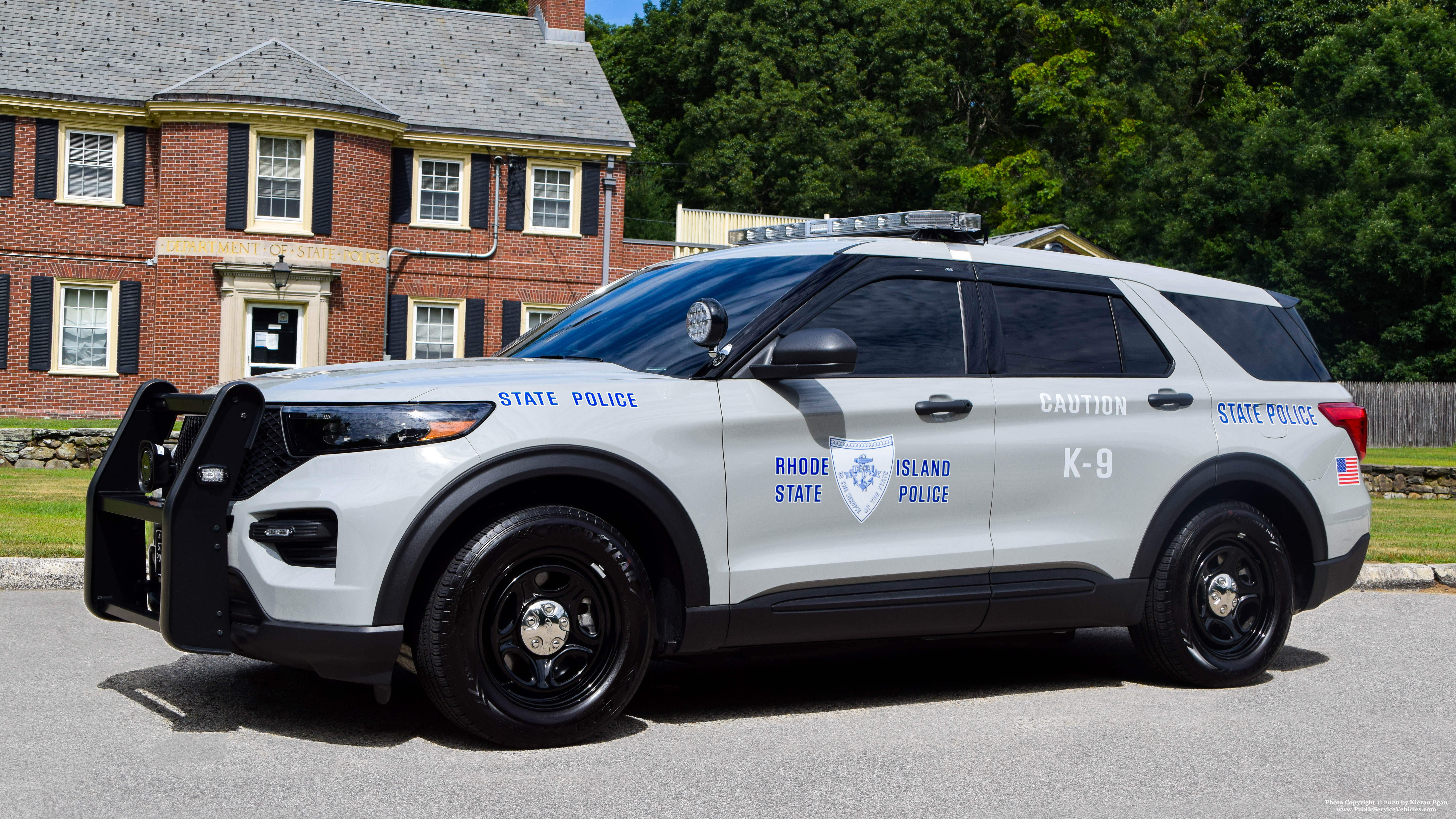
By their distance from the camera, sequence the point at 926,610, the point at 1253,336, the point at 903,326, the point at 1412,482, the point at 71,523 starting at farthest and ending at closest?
the point at 1412,482, the point at 71,523, the point at 1253,336, the point at 903,326, the point at 926,610

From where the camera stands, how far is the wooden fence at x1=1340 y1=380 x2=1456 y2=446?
108 ft

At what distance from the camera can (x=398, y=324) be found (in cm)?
3023

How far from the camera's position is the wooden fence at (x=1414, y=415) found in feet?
108

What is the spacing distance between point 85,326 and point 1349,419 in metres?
27.5

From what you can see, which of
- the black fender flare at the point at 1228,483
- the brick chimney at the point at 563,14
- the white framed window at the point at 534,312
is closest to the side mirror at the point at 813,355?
the black fender flare at the point at 1228,483

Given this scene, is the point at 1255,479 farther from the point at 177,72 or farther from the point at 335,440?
the point at 177,72

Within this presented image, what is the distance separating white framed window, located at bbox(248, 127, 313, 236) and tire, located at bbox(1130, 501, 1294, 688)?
24965mm

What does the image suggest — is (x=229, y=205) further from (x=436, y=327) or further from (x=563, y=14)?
(x=563, y=14)

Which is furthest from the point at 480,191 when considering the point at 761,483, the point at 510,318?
the point at 761,483

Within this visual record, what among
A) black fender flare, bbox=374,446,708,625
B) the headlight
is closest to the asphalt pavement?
black fender flare, bbox=374,446,708,625

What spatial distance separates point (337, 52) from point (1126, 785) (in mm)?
30381

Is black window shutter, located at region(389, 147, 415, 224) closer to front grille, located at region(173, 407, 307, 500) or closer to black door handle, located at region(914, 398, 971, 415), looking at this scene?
black door handle, located at region(914, 398, 971, 415)

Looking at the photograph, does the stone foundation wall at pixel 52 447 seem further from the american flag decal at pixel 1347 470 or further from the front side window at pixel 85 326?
the american flag decal at pixel 1347 470

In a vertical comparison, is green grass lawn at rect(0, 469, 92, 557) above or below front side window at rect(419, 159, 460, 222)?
below
